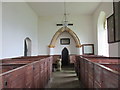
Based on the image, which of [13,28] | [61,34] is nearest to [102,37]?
[61,34]

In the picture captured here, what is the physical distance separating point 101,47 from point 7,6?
5.98m

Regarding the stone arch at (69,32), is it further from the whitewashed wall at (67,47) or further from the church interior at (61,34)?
the whitewashed wall at (67,47)

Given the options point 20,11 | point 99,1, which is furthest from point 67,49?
point 20,11

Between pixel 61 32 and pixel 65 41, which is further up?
pixel 61 32

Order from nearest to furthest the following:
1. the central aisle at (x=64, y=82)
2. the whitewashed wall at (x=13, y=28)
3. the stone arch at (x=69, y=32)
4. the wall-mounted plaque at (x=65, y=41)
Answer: the central aisle at (x=64, y=82) < the whitewashed wall at (x=13, y=28) < the stone arch at (x=69, y=32) < the wall-mounted plaque at (x=65, y=41)

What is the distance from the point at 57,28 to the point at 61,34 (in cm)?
67

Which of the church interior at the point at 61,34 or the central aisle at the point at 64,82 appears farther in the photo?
the church interior at the point at 61,34

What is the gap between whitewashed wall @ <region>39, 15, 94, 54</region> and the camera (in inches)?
384

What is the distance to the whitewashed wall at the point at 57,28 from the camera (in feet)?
32.0

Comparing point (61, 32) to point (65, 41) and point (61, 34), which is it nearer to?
point (61, 34)

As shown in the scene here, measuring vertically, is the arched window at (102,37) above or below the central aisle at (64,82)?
above

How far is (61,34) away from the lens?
1028cm

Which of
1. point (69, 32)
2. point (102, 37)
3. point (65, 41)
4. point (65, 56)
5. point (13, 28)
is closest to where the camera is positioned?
point (13, 28)

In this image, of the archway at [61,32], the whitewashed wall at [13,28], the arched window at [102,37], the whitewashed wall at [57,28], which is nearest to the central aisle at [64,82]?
the whitewashed wall at [13,28]
